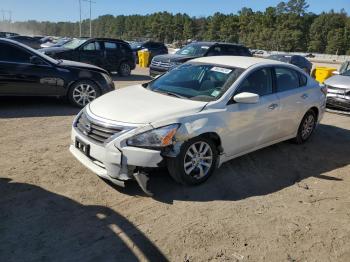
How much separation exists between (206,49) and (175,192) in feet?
38.9

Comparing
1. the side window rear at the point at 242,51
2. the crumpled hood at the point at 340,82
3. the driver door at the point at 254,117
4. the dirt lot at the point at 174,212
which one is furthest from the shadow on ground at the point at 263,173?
the side window rear at the point at 242,51

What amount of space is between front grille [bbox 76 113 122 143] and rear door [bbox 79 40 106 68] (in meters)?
11.5

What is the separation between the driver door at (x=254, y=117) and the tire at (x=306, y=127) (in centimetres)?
94

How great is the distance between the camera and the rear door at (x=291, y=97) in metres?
6.01

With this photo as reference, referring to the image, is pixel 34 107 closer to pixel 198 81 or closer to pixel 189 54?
pixel 198 81

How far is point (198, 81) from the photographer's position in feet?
18.1

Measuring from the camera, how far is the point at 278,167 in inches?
225

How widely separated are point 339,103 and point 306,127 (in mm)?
3770

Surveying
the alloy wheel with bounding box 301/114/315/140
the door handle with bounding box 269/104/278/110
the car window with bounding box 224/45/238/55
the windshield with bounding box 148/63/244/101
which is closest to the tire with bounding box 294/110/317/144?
the alloy wheel with bounding box 301/114/315/140

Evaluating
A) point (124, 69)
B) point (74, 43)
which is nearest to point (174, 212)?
point (74, 43)

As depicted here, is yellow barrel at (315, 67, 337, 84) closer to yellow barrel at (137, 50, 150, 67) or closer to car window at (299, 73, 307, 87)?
car window at (299, 73, 307, 87)

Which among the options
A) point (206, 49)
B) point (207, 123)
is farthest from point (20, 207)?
point (206, 49)

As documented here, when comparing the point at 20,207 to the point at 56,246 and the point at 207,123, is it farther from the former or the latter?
the point at 207,123

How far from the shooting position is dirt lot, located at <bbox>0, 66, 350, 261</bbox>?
11.5ft
